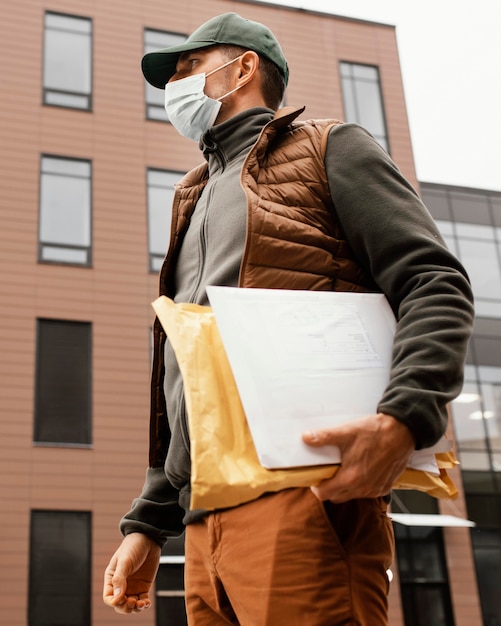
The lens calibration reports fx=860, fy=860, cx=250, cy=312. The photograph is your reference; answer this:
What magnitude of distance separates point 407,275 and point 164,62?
108cm

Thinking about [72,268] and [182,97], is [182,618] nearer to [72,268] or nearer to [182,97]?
[72,268]

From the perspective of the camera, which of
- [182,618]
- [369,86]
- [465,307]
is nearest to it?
[465,307]

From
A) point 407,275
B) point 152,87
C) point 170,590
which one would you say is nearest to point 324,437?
point 407,275

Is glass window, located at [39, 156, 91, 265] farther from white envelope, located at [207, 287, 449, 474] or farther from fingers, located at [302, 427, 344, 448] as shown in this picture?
fingers, located at [302, 427, 344, 448]

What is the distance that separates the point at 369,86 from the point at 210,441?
64.0ft

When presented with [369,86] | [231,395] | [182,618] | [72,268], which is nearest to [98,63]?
[72,268]

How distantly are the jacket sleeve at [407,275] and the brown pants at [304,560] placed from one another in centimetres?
22

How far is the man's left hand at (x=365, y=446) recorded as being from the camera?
140cm

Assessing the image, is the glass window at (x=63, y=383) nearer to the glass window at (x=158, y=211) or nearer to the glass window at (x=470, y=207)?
the glass window at (x=158, y=211)

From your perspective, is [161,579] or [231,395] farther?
[161,579]

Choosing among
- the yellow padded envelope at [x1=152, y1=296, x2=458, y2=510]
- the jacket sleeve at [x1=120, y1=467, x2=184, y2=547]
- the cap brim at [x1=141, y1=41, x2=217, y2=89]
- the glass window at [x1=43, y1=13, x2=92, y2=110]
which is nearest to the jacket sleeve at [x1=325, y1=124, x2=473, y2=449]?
the yellow padded envelope at [x1=152, y1=296, x2=458, y2=510]

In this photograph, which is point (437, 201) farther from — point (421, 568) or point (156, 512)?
point (156, 512)

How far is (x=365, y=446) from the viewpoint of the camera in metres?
1.40

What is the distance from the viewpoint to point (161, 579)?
46.5 ft
